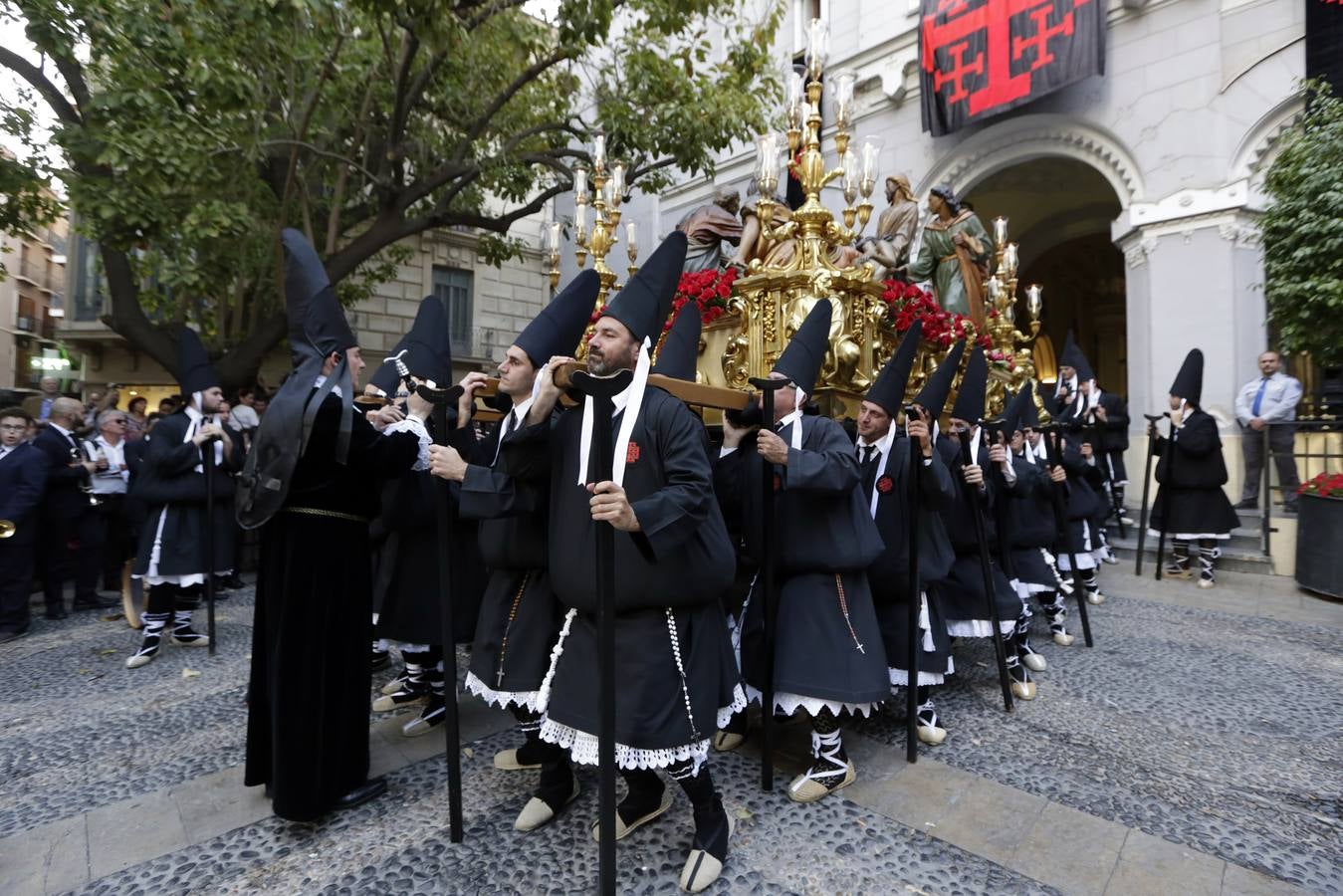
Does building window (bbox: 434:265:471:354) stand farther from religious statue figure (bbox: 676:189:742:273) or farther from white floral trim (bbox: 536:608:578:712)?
white floral trim (bbox: 536:608:578:712)

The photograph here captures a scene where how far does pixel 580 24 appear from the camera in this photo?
822cm

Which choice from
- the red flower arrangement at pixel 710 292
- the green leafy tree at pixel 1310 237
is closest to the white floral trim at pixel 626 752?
the red flower arrangement at pixel 710 292

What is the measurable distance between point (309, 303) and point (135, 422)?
26.0 ft

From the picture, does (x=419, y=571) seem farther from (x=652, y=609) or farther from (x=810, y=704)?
(x=810, y=704)

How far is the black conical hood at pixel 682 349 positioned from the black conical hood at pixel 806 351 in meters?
0.54

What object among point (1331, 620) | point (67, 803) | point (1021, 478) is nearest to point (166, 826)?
point (67, 803)

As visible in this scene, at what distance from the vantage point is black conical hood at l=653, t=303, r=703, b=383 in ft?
12.8

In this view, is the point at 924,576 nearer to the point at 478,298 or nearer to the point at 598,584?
the point at 598,584

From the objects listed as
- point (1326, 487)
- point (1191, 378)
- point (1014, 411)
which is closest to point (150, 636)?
point (1014, 411)

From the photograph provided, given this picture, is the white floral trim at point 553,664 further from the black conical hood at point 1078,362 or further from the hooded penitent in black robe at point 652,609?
the black conical hood at point 1078,362

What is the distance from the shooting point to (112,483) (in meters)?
7.64

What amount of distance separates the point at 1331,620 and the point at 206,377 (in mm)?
10121

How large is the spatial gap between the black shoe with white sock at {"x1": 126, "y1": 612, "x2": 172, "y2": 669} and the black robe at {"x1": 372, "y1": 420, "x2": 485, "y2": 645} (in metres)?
2.75

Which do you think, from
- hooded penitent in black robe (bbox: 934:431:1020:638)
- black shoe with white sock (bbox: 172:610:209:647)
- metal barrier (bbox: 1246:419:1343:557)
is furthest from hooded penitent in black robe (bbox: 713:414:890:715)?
metal barrier (bbox: 1246:419:1343:557)
